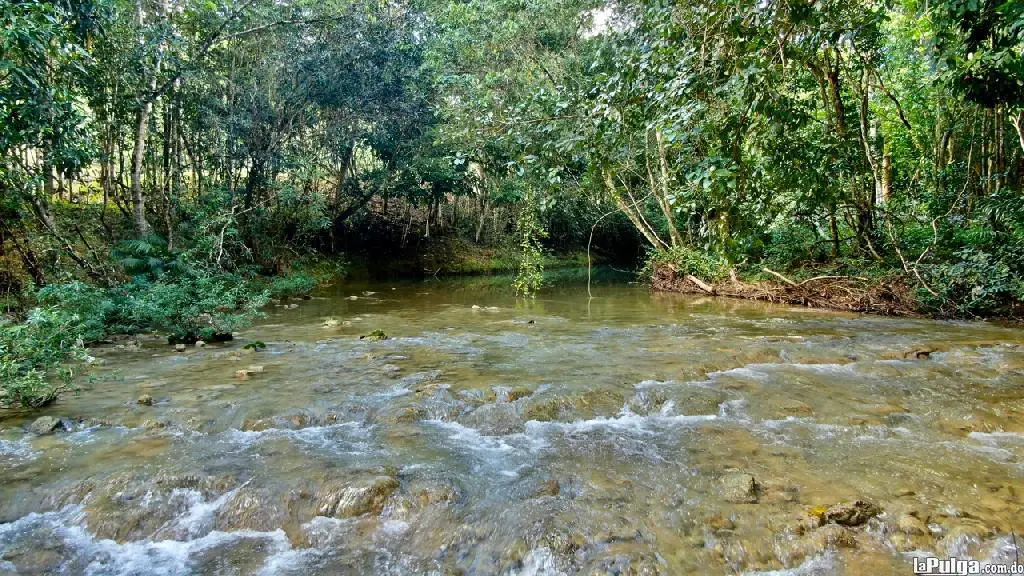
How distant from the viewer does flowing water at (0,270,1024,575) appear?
291 cm

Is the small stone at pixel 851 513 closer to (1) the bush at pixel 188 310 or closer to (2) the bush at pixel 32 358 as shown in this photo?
(2) the bush at pixel 32 358

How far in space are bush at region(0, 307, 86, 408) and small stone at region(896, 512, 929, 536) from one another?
6166mm

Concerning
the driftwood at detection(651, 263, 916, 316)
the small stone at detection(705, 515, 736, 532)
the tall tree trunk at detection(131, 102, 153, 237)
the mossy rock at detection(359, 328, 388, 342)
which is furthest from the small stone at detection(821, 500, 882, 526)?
the tall tree trunk at detection(131, 102, 153, 237)

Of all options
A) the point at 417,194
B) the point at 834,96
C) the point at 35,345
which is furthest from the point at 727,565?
the point at 417,194

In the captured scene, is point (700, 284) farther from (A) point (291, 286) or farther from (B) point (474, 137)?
(A) point (291, 286)

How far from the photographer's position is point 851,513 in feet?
10.0

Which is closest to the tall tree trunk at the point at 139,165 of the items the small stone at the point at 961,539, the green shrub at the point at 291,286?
the green shrub at the point at 291,286

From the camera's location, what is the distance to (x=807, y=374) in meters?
6.16

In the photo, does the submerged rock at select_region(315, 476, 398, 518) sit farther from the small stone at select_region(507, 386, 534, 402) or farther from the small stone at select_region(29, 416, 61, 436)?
the small stone at select_region(29, 416, 61, 436)

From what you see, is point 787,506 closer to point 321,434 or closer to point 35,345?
point 321,434

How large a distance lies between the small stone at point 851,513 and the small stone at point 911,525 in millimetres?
114

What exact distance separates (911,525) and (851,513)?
0.28 metres

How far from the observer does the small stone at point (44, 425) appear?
445 cm

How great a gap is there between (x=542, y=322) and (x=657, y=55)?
653 centimetres
